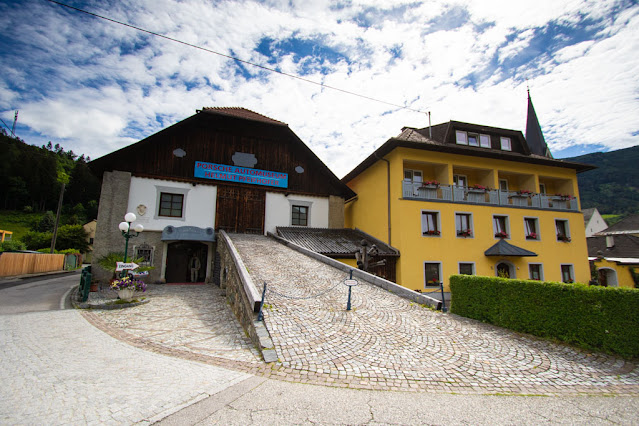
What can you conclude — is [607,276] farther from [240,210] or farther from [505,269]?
[240,210]

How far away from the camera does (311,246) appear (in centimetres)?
1512

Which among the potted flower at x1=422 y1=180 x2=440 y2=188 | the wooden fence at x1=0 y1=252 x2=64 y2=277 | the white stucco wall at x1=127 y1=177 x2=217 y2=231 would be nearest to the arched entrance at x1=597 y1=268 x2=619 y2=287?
the potted flower at x1=422 y1=180 x2=440 y2=188

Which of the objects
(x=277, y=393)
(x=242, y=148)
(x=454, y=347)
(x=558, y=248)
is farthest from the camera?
(x=558, y=248)

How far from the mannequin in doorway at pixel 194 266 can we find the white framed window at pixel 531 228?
20.4m

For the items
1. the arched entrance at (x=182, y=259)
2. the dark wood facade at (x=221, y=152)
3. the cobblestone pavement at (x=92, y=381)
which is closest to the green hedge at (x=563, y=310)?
the cobblestone pavement at (x=92, y=381)

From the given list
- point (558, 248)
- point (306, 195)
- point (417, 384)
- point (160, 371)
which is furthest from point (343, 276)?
point (558, 248)

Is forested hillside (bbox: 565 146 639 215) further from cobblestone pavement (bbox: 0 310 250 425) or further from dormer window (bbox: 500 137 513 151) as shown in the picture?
cobblestone pavement (bbox: 0 310 250 425)

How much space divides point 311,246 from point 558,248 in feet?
54.1

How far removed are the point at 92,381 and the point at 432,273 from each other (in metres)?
15.4

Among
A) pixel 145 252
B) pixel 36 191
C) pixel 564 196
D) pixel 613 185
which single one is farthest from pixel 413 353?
pixel 613 185

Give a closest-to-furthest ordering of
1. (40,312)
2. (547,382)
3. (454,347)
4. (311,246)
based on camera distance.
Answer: (547,382) → (454,347) → (40,312) → (311,246)

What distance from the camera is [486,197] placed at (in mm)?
18156

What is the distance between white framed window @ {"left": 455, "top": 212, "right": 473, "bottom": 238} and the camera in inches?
667

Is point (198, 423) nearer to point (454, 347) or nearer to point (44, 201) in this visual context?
point (454, 347)
